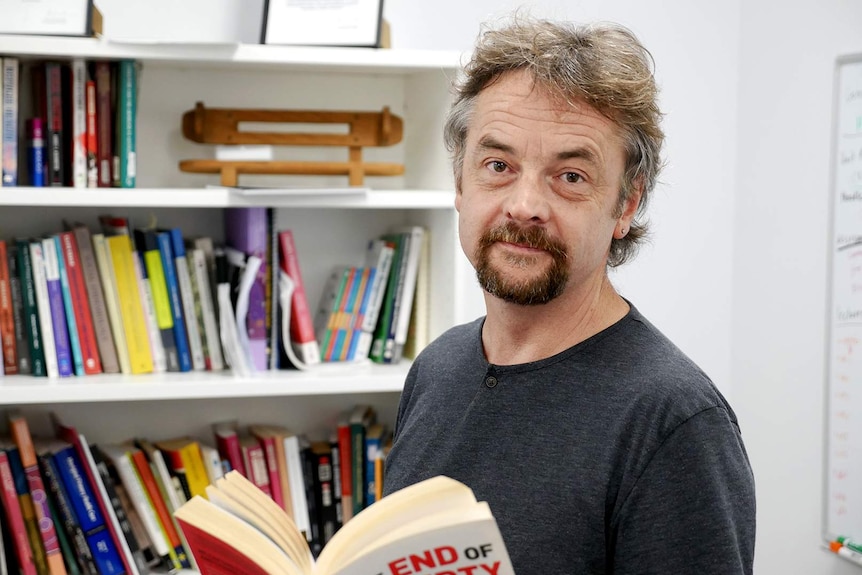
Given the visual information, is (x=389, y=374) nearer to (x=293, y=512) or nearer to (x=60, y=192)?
(x=293, y=512)

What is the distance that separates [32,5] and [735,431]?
150 centimetres

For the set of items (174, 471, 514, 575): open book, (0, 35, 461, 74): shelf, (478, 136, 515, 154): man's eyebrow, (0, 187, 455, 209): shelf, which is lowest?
(174, 471, 514, 575): open book

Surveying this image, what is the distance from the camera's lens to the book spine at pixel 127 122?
184 centimetres

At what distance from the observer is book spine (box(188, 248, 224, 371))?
1951mm

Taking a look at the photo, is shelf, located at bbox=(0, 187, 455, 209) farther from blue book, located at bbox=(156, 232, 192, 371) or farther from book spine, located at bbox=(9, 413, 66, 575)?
book spine, located at bbox=(9, 413, 66, 575)

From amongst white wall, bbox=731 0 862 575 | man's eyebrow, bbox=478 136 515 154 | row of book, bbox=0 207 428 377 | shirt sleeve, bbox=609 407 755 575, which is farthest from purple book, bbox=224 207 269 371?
white wall, bbox=731 0 862 575

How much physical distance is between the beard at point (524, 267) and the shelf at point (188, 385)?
2.73 ft

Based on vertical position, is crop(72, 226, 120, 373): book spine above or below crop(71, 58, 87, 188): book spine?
below

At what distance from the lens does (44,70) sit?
1.86 meters

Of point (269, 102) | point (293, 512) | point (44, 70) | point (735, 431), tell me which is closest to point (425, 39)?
point (269, 102)

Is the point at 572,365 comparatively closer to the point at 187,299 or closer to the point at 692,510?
the point at 692,510

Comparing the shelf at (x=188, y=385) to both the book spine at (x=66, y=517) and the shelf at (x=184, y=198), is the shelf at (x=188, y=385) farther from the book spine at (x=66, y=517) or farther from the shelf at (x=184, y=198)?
the shelf at (x=184, y=198)

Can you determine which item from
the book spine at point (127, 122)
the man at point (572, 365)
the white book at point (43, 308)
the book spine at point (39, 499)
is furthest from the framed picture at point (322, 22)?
the book spine at point (39, 499)

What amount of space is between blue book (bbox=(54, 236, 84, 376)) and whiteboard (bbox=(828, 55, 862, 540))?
164 cm
